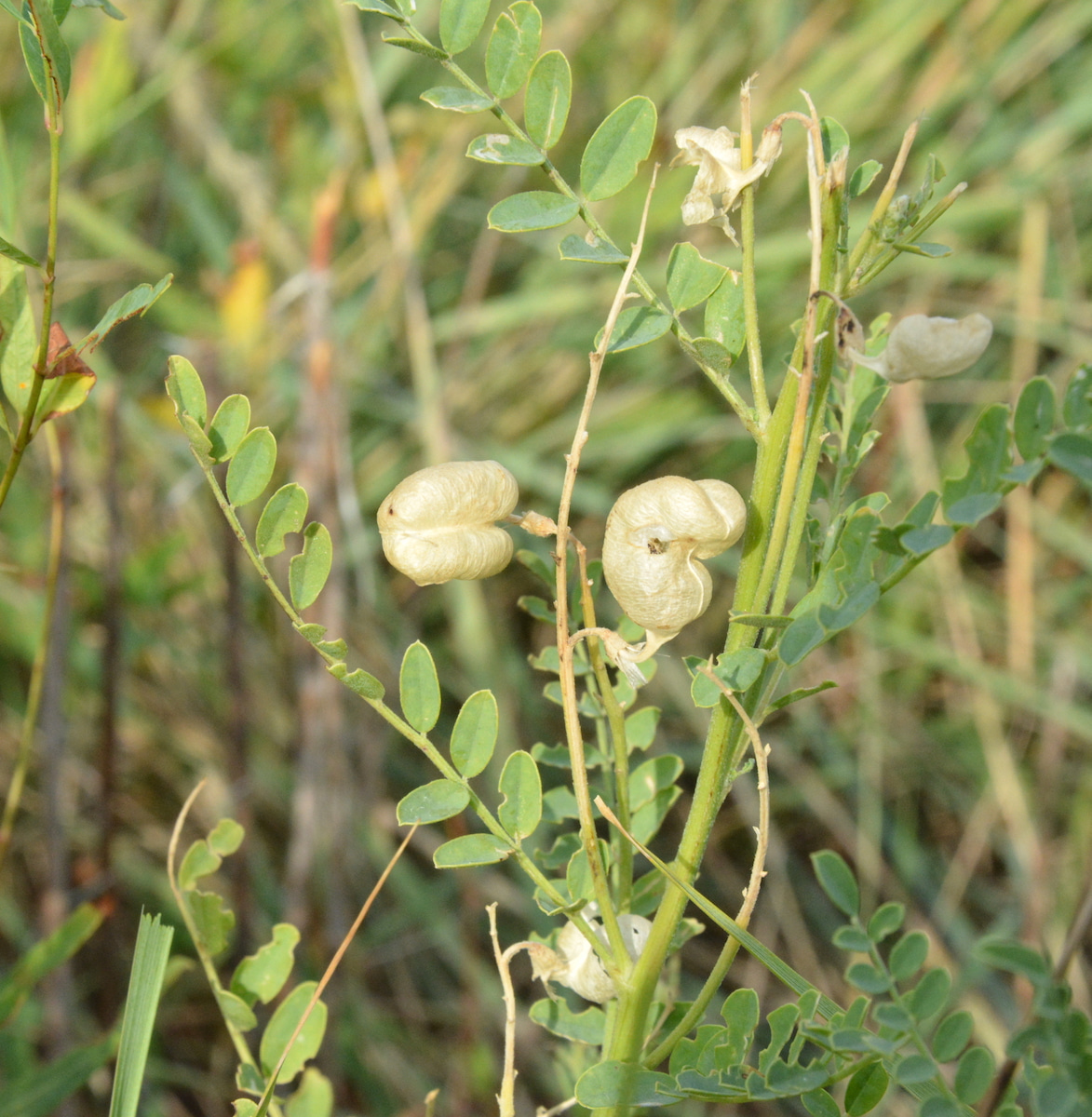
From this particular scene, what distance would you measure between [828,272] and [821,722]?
1197 millimetres

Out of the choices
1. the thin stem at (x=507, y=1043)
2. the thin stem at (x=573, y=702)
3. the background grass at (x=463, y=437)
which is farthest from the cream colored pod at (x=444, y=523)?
the background grass at (x=463, y=437)

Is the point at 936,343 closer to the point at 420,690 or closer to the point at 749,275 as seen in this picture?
the point at 749,275

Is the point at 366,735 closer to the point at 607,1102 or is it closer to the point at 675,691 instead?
the point at 675,691

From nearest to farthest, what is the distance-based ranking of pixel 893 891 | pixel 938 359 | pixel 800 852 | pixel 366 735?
pixel 938 359
pixel 366 735
pixel 893 891
pixel 800 852

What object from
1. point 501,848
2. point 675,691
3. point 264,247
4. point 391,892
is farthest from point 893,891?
point 264,247

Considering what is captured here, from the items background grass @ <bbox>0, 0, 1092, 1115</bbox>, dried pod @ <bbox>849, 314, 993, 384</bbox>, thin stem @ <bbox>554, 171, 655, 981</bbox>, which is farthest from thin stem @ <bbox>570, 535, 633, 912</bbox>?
background grass @ <bbox>0, 0, 1092, 1115</bbox>

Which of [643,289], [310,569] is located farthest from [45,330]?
[643,289]

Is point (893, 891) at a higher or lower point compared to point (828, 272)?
lower

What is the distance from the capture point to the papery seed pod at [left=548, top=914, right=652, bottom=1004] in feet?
1.54

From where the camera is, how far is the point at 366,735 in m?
1.29

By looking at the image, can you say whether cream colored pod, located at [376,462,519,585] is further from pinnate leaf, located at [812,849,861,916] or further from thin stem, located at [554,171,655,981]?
pinnate leaf, located at [812,849,861,916]

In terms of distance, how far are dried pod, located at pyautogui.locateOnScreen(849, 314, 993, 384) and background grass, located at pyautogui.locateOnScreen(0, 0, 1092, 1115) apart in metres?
0.83

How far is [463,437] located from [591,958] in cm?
119

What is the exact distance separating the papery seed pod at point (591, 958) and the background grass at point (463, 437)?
27.5 inches
